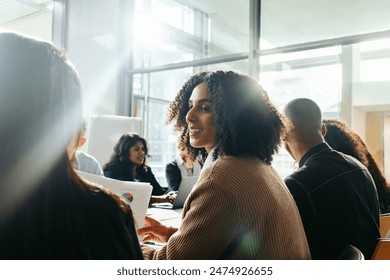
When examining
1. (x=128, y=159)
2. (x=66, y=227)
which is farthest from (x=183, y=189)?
(x=66, y=227)

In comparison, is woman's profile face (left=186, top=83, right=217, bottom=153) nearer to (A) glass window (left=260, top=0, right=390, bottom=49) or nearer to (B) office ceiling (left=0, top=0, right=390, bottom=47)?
(B) office ceiling (left=0, top=0, right=390, bottom=47)

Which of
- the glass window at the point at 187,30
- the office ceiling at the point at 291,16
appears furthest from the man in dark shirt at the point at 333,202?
the glass window at the point at 187,30

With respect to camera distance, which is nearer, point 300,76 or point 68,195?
point 68,195

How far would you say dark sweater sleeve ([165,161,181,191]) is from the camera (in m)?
4.18

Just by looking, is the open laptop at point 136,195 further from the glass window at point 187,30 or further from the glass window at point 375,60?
the glass window at point 187,30

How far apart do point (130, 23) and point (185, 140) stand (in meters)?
4.39

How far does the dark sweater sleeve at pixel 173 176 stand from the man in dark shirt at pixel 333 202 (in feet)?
8.37

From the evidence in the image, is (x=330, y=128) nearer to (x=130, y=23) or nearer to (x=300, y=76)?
(x=300, y=76)

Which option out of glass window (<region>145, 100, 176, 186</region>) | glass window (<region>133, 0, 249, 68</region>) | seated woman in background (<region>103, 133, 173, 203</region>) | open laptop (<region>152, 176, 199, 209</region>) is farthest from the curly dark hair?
glass window (<region>145, 100, 176, 186</region>)

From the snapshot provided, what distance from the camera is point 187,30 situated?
4.98m

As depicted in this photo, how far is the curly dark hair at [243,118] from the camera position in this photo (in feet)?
3.75
